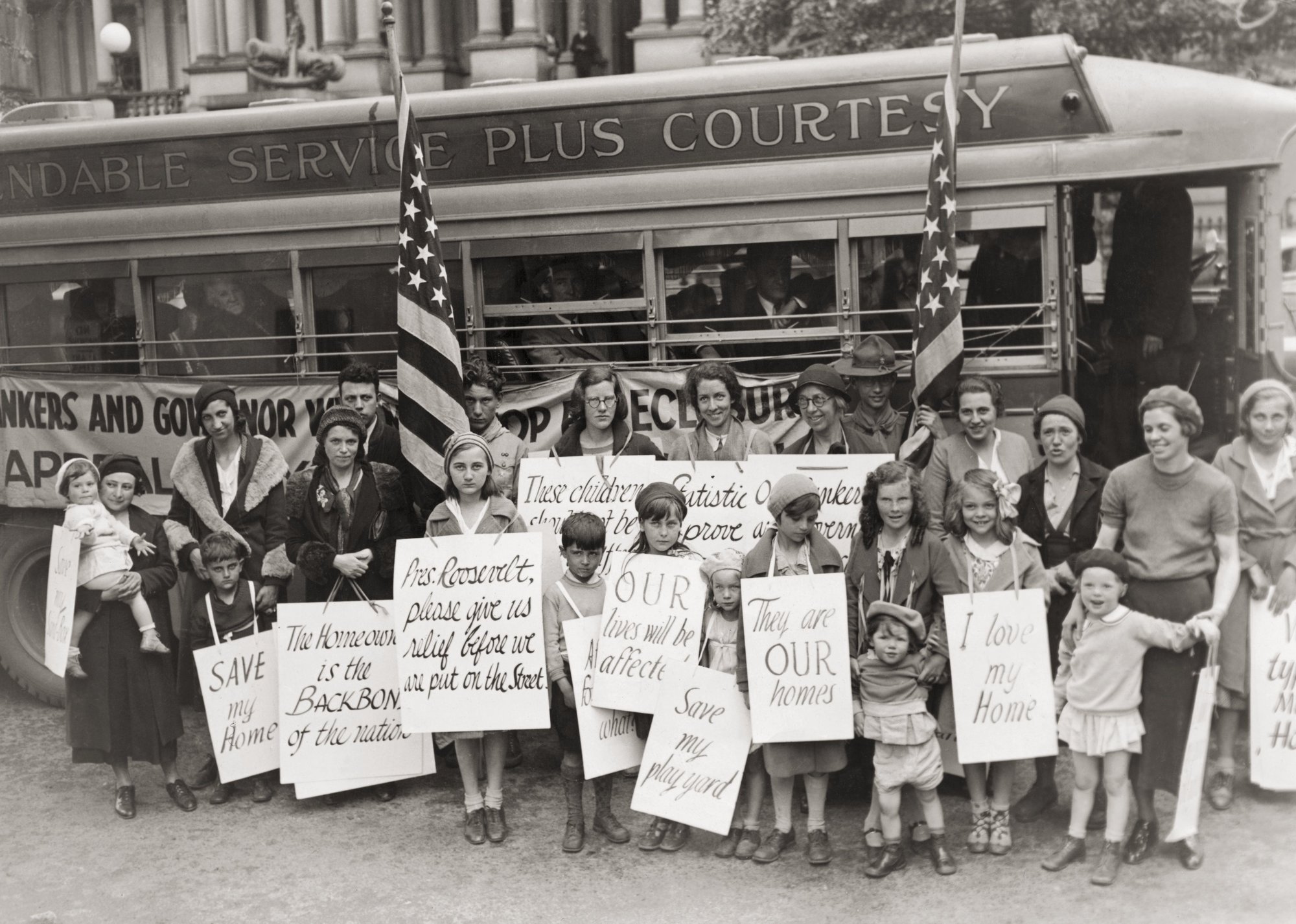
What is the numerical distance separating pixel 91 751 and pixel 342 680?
125 cm

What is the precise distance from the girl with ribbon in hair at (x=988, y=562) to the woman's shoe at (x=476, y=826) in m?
2.04

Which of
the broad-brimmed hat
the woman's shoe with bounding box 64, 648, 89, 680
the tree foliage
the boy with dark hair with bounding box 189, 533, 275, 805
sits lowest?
the woman's shoe with bounding box 64, 648, 89, 680

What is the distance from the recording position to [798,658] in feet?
18.5

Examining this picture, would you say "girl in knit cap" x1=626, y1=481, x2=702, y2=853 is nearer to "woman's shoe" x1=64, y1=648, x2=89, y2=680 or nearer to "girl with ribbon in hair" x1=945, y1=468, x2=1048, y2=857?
"girl with ribbon in hair" x1=945, y1=468, x2=1048, y2=857

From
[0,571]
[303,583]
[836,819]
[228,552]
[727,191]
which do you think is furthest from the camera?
[0,571]

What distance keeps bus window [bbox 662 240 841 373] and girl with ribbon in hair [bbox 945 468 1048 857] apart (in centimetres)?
169

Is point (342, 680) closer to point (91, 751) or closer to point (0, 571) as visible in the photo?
point (91, 751)

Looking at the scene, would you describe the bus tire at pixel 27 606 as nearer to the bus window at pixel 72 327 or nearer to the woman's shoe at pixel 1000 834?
the bus window at pixel 72 327

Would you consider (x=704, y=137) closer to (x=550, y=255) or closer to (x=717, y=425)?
(x=550, y=255)

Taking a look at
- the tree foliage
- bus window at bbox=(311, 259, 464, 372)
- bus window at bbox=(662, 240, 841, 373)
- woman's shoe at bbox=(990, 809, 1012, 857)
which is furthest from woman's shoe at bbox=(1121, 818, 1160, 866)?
the tree foliage

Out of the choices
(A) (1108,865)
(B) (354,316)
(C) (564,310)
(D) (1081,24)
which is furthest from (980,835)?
(D) (1081,24)

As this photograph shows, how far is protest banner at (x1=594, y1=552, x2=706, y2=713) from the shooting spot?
5879 mm

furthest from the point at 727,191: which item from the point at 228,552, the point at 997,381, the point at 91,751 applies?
the point at 91,751

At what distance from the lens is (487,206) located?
7.73 metres
